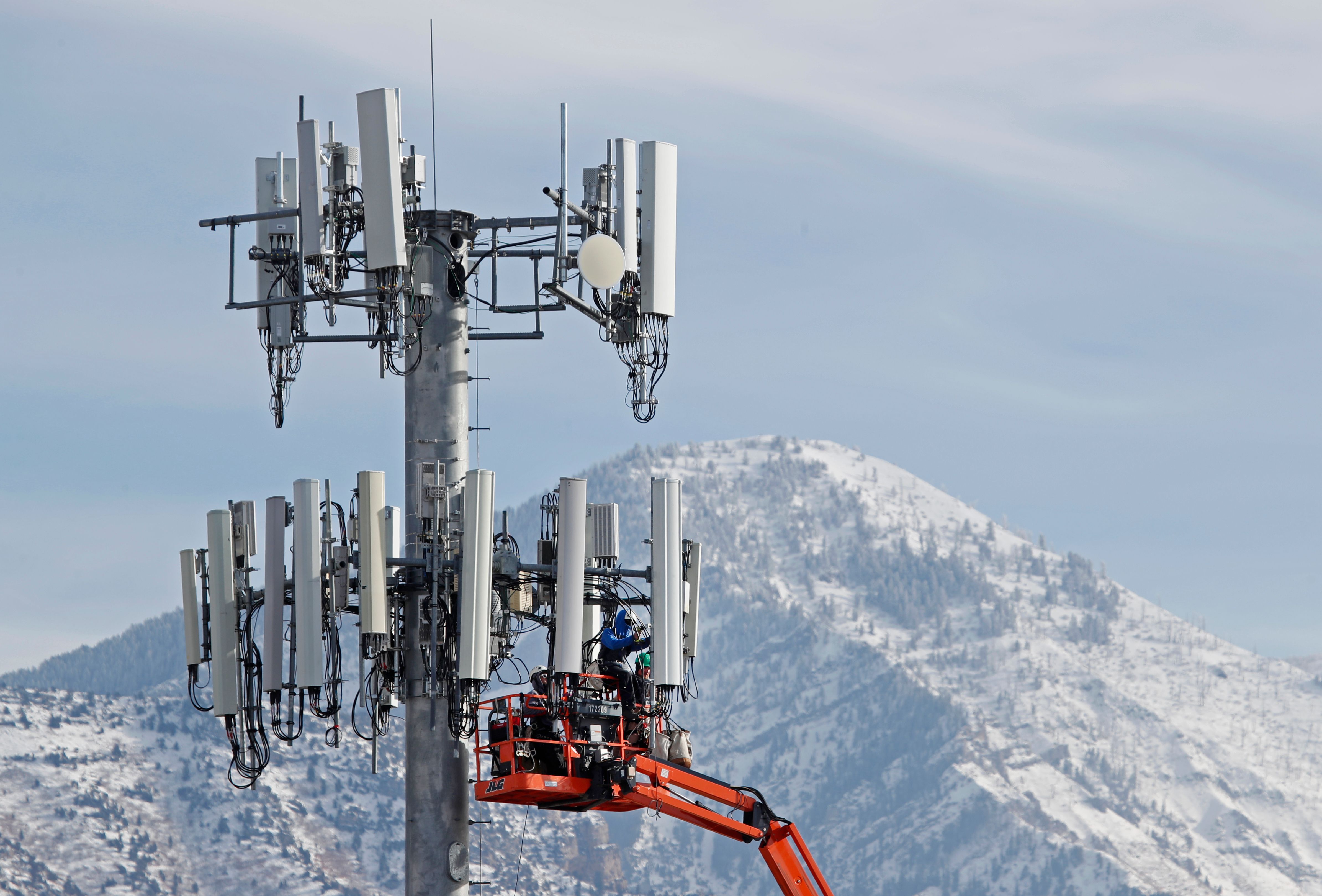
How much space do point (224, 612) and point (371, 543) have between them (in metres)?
4.66

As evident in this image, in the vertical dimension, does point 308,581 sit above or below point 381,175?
below

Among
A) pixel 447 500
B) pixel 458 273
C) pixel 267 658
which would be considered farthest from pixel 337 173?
pixel 267 658

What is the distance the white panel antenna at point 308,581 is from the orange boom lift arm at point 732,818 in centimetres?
687

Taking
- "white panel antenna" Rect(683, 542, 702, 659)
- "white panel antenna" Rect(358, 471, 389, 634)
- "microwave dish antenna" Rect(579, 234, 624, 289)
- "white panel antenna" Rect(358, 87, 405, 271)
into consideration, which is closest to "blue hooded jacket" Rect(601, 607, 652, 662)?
"white panel antenna" Rect(683, 542, 702, 659)

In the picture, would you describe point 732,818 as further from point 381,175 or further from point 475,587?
point 381,175

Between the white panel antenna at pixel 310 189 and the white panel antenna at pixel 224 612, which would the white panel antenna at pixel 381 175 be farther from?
the white panel antenna at pixel 224 612

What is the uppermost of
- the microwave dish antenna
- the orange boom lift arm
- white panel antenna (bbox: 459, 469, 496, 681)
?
the microwave dish antenna

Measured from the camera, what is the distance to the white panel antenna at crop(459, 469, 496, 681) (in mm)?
40031

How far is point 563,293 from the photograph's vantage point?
42031mm

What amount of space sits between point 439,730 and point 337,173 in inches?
473

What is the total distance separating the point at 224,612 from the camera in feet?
141

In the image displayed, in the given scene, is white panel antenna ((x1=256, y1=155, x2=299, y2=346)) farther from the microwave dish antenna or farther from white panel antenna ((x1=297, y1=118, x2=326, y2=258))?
the microwave dish antenna

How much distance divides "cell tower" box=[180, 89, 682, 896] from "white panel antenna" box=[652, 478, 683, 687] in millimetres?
42

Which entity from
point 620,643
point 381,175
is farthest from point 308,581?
point 381,175
